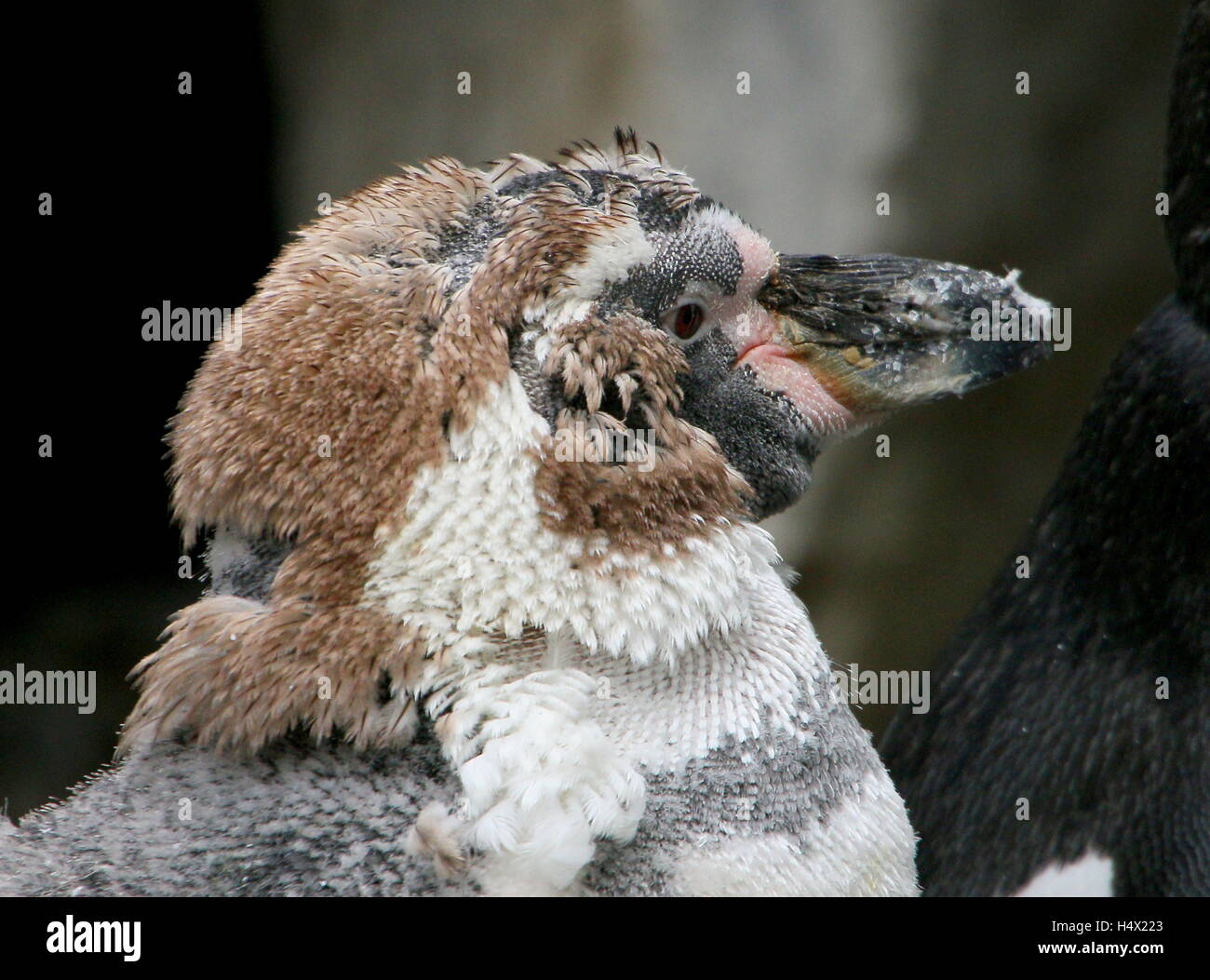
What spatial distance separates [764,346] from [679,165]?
2200mm

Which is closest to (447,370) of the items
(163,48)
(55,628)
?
(163,48)

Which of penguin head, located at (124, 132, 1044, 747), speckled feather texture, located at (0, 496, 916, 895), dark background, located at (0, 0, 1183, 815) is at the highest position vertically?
dark background, located at (0, 0, 1183, 815)

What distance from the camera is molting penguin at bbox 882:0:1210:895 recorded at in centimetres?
161

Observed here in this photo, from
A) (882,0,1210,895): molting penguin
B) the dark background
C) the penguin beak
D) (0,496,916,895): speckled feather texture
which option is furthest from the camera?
the dark background

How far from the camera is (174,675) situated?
1043 millimetres

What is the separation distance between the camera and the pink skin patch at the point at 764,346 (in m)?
1.22

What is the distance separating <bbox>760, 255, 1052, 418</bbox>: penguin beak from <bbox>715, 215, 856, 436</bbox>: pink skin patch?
1 cm

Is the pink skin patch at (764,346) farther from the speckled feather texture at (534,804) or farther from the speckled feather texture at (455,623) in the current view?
the speckled feather texture at (534,804)

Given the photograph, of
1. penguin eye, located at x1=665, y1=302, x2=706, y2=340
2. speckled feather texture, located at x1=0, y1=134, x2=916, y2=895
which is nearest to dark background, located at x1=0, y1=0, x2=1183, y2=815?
penguin eye, located at x1=665, y1=302, x2=706, y2=340

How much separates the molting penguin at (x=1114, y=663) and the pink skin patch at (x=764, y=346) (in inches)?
24.0

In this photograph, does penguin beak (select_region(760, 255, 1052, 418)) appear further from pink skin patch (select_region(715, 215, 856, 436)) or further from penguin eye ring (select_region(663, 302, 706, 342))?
penguin eye ring (select_region(663, 302, 706, 342))

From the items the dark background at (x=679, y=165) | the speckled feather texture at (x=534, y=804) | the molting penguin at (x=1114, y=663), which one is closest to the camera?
the speckled feather texture at (x=534, y=804)

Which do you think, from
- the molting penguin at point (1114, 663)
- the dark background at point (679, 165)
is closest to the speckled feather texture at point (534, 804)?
the molting penguin at point (1114, 663)

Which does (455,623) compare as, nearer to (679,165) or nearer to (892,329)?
(892,329)
